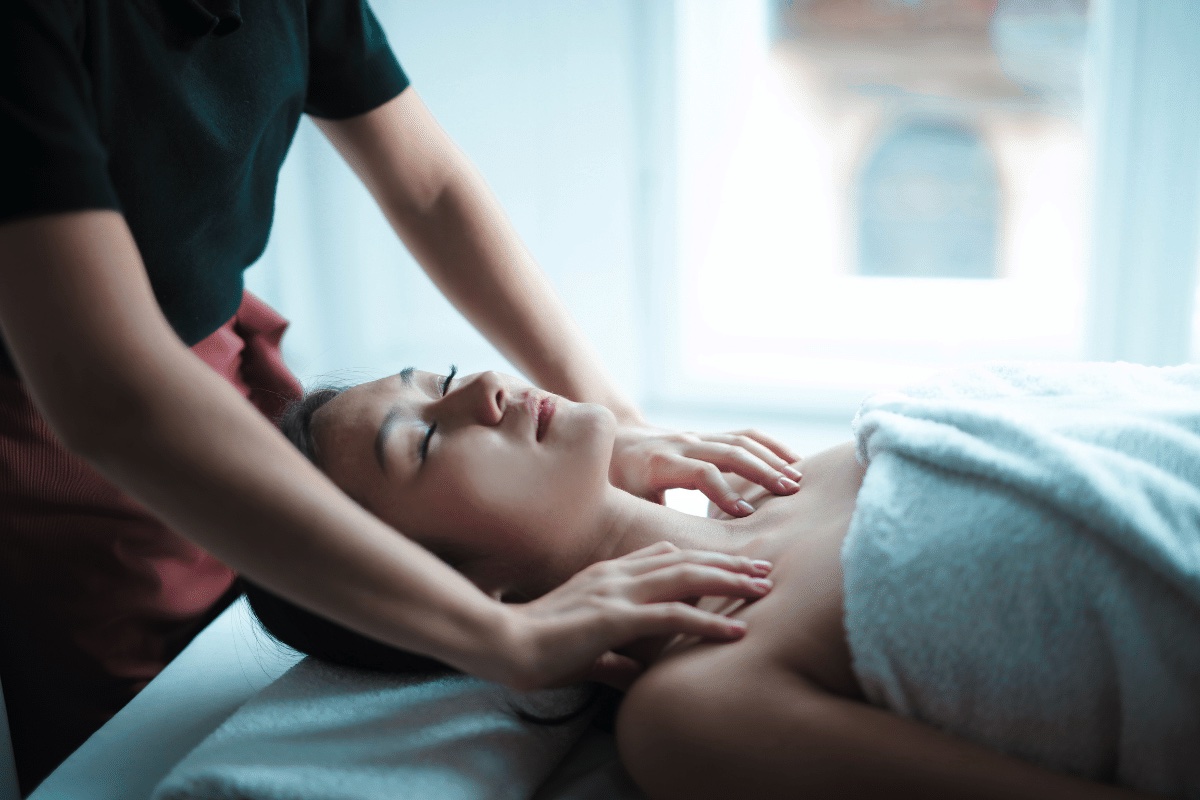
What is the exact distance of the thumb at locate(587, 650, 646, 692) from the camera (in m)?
1.02

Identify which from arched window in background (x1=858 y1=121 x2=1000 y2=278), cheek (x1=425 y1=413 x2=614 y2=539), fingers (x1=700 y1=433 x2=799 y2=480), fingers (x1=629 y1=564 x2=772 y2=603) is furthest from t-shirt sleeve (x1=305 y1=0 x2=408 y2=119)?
arched window in background (x1=858 y1=121 x2=1000 y2=278)

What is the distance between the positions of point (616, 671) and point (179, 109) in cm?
71

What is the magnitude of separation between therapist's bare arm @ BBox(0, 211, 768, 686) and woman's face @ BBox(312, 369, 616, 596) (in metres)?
0.25

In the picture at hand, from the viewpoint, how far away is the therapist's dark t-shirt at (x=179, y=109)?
73 centimetres

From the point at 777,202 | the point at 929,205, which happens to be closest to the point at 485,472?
the point at 777,202

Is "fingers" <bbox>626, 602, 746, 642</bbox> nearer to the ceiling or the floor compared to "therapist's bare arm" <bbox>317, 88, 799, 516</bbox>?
nearer to the floor

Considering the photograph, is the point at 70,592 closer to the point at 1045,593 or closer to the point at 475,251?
the point at 475,251

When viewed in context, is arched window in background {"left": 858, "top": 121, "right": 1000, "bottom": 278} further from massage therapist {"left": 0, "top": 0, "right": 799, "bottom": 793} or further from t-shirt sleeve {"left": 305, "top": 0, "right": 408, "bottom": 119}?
t-shirt sleeve {"left": 305, "top": 0, "right": 408, "bottom": 119}

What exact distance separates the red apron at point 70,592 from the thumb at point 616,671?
0.58m

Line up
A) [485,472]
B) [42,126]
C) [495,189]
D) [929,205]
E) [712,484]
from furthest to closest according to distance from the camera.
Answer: [929,205] → [495,189] → [712,484] → [485,472] → [42,126]

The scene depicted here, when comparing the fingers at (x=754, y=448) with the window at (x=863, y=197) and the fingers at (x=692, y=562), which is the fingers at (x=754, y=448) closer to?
the fingers at (x=692, y=562)

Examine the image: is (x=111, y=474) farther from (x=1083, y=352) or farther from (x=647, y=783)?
(x=1083, y=352)

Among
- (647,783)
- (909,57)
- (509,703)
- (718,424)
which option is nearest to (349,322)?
(718,424)

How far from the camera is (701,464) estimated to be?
121 centimetres
